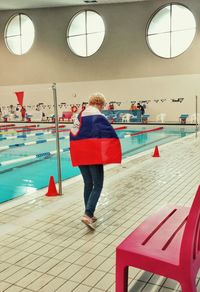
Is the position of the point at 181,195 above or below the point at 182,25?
below

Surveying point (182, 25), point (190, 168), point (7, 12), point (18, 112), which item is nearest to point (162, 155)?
point (190, 168)

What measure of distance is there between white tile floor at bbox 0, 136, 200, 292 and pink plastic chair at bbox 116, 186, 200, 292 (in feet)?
1.28

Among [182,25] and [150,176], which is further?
[182,25]

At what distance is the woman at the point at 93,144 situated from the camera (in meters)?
3.23

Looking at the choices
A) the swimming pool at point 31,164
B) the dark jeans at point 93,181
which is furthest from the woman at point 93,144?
the swimming pool at point 31,164

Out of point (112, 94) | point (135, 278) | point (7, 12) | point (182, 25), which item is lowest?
point (135, 278)

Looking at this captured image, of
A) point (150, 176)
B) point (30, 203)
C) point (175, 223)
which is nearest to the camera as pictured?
point (175, 223)

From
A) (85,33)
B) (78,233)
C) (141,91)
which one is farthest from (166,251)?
(85,33)

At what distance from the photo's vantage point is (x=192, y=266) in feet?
6.34

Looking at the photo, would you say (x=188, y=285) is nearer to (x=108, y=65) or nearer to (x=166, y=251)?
(x=166, y=251)

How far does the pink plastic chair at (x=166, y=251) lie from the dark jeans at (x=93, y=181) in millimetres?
1029

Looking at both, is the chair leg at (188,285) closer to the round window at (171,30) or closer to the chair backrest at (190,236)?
the chair backrest at (190,236)

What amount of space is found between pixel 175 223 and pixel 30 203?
2359 millimetres

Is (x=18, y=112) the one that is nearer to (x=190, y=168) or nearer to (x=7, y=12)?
(x=7, y=12)
